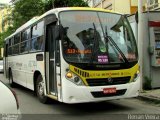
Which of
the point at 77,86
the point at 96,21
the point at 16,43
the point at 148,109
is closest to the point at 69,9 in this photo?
the point at 96,21

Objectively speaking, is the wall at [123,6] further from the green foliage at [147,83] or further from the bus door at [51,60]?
the bus door at [51,60]

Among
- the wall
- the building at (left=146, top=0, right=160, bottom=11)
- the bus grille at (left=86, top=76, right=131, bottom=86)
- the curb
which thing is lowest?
the curb

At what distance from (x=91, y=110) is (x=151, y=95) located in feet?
9.16

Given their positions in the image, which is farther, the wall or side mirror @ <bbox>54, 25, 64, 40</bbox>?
the wall

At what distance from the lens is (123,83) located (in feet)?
34.5

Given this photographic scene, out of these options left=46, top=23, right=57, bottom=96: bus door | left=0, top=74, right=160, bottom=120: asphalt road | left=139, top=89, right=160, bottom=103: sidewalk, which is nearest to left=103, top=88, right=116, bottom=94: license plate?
left=0, top=74, right=160, bottom=120: asphalt road

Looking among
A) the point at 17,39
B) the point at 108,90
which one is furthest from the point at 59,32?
the point at 17,39

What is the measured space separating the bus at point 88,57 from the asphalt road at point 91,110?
43 cm

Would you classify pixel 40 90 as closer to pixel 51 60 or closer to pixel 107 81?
pixel 51 60

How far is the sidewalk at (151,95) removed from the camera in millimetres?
12252

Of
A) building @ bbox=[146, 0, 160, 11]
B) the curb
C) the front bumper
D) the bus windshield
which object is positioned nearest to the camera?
the front bumper

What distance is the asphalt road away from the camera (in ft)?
33.3

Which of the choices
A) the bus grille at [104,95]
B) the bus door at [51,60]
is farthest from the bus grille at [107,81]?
the bus door at [51,60]

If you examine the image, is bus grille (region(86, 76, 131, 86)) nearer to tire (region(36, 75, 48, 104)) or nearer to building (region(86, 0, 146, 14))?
tire (region(36, 75, 48, 104))
